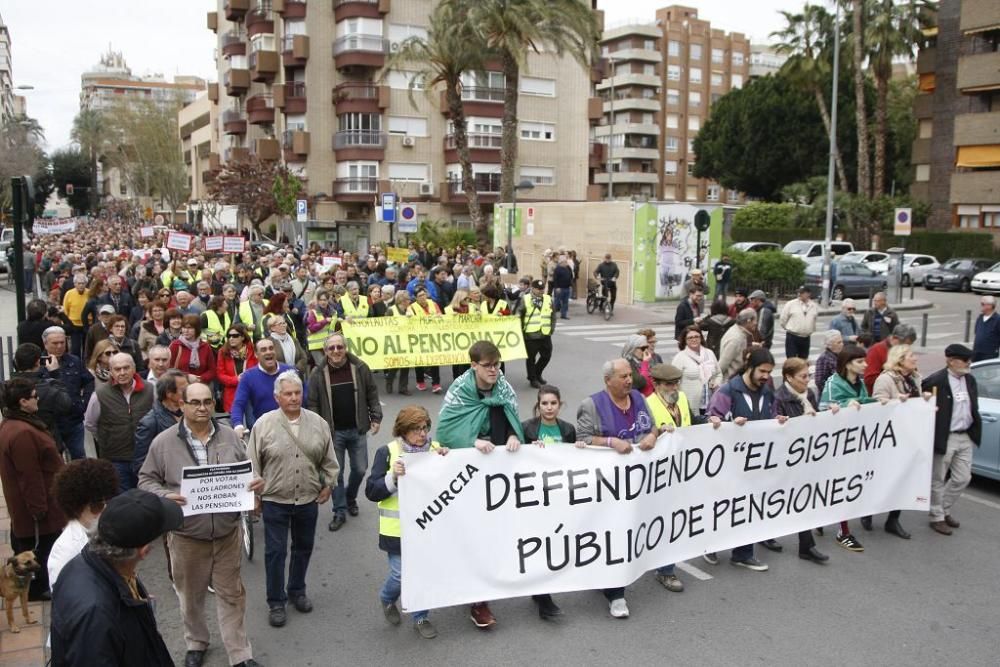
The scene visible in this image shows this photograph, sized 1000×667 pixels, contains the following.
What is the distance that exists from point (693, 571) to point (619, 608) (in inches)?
43.2

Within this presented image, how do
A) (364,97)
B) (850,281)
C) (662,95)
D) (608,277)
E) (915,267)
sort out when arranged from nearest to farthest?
(608,277)
(850,281)
(915,267)
(364,97)
(662,95)

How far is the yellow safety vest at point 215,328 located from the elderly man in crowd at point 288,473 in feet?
A: 16.0

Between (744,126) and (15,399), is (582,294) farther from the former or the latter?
(744,126)

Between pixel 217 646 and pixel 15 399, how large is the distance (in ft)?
6.73

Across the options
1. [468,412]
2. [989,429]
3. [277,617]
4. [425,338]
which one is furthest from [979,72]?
[277,617]

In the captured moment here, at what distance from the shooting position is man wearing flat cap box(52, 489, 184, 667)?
2977 mm

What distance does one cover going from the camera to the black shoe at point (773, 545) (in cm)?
727

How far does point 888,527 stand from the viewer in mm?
7707

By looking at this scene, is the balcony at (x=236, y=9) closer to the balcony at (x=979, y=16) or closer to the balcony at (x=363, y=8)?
the balcony at (x=363, y=8)

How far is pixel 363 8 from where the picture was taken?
52.9 metres

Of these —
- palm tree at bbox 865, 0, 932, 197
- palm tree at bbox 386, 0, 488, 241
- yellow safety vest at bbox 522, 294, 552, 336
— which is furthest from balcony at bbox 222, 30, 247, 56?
yellow safety vest at bbox 522, 294, 552, 336

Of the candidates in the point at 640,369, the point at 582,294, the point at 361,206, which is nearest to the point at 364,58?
the point at 361,206

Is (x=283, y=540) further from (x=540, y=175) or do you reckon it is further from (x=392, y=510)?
(x=540, y=175)

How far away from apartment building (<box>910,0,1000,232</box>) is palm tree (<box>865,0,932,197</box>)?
7.02 ft
